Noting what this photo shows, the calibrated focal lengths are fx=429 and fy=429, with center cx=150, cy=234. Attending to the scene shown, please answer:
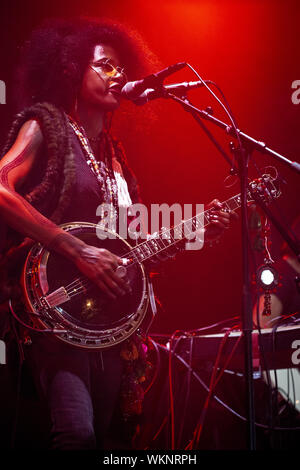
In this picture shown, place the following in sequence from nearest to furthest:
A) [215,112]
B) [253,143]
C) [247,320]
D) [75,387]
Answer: [247,320] → [75,387] → [253,143] → [215,112]

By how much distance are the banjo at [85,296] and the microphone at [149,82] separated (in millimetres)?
590

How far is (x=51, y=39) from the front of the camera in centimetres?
251

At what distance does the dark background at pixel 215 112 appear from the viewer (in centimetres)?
316

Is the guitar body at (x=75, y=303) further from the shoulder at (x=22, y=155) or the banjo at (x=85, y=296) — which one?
the shoulder at (x=22, y=155)

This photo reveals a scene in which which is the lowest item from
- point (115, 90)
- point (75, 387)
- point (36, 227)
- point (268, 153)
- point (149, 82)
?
point (75, 387)

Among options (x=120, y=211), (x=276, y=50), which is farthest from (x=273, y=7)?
(x=120, y=211)

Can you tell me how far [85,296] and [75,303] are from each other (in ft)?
0.17

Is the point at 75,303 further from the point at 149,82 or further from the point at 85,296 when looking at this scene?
the point at 149,82

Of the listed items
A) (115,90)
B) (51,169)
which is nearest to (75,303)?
(51,169)

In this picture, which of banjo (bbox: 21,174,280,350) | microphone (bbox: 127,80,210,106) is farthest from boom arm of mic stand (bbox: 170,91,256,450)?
microphone (bbox: 127,80,210,106)

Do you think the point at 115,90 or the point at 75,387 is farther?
the point at 115,90

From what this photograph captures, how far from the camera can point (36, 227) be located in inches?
70.6

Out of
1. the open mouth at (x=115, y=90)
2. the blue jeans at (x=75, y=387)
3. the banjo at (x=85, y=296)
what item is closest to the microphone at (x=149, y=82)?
the open mouth at (x=115, y=90)
